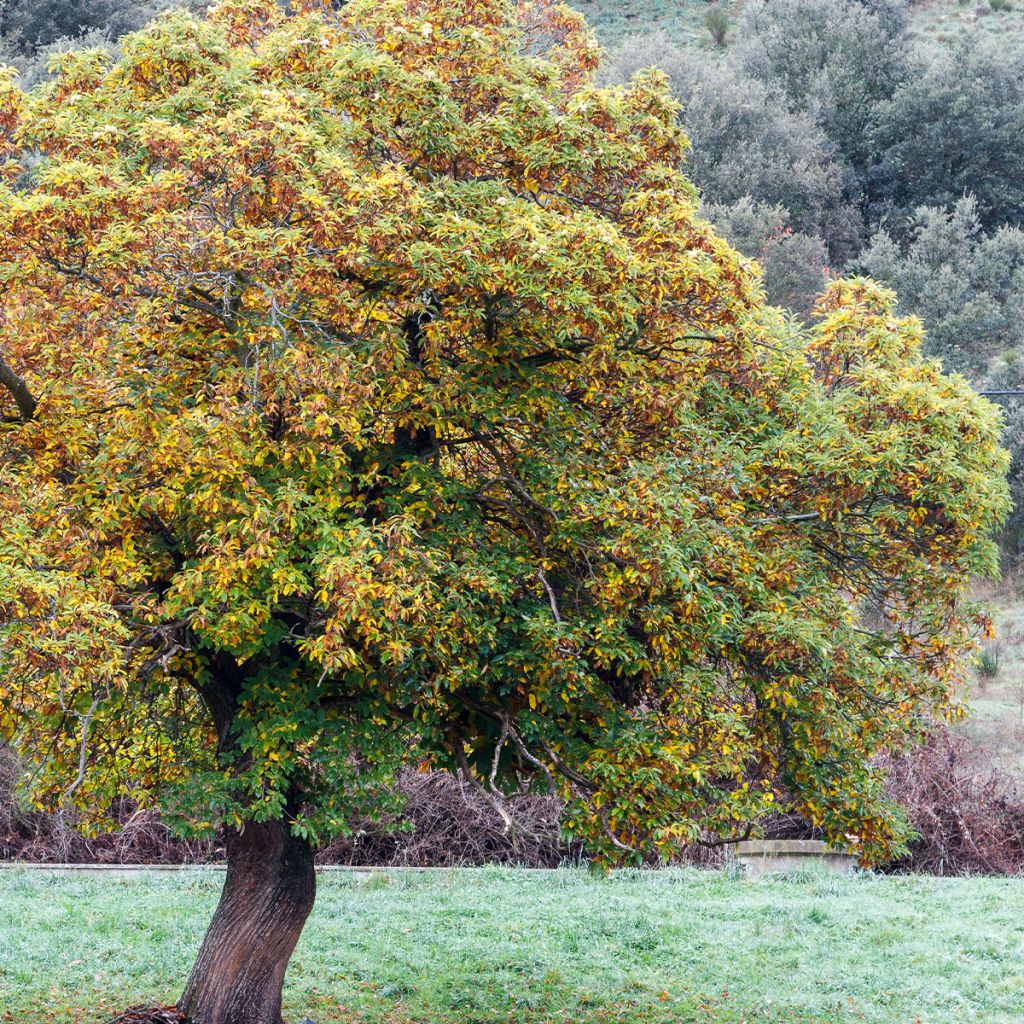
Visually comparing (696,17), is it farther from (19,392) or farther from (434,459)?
(19,392)

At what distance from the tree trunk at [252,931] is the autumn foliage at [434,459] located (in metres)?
0.74

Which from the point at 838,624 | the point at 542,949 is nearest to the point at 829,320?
the point at 838,624

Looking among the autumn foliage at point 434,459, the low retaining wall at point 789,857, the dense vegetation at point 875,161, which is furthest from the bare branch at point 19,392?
the dense vegetation at point 875,161

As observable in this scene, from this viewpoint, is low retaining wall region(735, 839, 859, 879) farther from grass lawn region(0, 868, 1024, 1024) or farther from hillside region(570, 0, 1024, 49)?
hillside region(570, 0, 1024, 49)

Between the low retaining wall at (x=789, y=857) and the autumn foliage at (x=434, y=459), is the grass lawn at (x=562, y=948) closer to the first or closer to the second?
the low retaining wall at (x=789, y=857)

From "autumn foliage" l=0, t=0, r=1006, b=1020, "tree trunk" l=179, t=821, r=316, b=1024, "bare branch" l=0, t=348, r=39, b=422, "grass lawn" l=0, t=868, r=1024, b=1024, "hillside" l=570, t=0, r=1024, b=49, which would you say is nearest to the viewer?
"autumn foliage" l=0, t=0, r=1006, b=1020

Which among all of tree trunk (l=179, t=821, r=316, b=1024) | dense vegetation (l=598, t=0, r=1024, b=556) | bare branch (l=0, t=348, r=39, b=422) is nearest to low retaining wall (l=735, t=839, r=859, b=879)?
tree trunk (l=179, t=821, r=316, b=1024)

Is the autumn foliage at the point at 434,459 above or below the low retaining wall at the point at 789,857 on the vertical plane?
above

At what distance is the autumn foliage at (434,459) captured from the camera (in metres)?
7.64

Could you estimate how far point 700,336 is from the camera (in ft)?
29.7

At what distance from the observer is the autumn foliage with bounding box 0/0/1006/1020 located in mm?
7645

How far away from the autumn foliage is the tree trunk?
2.42ft

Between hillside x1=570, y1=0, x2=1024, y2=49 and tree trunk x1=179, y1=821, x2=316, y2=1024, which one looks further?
hillside x1=570, y1=0, x2=1024, y2=49

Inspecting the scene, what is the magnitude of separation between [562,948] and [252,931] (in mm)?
5359
